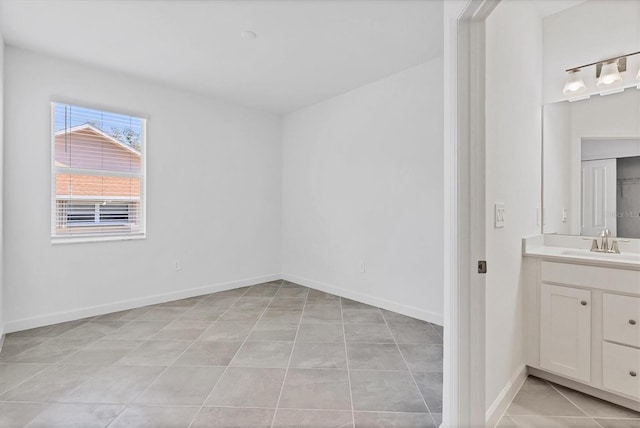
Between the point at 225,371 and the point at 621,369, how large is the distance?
242cm

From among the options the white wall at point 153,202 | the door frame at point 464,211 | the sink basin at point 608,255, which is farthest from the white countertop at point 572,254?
the white wall at point 153,202

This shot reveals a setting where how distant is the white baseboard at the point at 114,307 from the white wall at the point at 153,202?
0.04 feet

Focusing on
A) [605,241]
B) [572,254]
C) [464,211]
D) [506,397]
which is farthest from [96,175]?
[605,241]

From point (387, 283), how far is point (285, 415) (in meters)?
2.06

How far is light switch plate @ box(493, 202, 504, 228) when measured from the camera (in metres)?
1.67

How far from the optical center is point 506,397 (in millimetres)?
1799

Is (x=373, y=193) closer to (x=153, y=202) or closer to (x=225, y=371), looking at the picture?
(x=225, y=371)

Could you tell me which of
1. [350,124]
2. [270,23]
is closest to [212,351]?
[270,23]

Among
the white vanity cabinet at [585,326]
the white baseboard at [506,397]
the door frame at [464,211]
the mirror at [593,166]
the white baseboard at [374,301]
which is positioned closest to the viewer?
the door frame at [464,211]

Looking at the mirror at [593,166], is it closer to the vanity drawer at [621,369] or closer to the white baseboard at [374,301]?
the vanity drawer at [621,369]

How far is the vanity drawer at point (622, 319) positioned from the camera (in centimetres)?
171

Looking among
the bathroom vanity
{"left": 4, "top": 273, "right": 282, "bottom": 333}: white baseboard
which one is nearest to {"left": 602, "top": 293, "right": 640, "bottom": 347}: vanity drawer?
the bathroom vanity

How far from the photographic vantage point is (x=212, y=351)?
246 centimetres

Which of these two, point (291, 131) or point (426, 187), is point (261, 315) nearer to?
point (426, 187)
